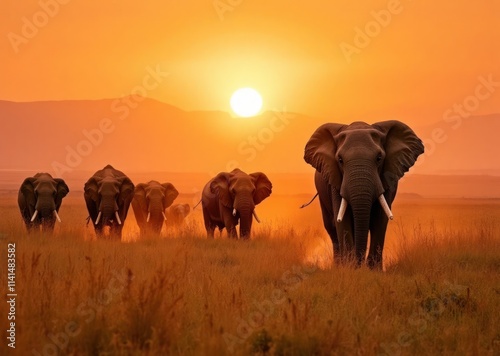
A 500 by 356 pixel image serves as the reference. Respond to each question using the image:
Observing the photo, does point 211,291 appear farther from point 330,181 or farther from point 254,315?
point 330,181

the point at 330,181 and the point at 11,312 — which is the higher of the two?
the point at 330,181

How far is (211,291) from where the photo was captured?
33.6ft

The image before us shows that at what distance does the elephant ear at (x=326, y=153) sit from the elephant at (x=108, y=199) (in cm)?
803

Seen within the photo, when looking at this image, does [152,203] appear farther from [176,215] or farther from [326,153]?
[326,153]

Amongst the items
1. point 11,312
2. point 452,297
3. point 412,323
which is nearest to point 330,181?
point 452,297

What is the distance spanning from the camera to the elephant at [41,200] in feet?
70.0

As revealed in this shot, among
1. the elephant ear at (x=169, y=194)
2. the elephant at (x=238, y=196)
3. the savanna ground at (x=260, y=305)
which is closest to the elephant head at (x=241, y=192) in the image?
the elephant at (x=238, y=196)

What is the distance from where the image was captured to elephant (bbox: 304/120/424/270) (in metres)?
13.4

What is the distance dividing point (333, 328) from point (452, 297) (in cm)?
301

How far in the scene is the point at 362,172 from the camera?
43.9ft

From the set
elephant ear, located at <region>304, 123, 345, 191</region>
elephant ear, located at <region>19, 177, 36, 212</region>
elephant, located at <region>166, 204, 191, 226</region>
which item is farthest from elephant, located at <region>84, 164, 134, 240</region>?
elephant, located at <region>166, 204, 191, 226</region>

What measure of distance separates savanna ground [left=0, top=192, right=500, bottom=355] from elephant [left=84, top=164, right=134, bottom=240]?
6438 mm

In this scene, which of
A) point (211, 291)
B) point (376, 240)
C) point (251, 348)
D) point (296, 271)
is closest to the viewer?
point (251, 348)

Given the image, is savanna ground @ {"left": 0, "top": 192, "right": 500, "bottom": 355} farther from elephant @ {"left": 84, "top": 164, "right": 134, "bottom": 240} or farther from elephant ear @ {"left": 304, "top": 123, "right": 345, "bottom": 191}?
elephant @ {"left": 84, "top": 164, "right": 134, "bottom": 240}
